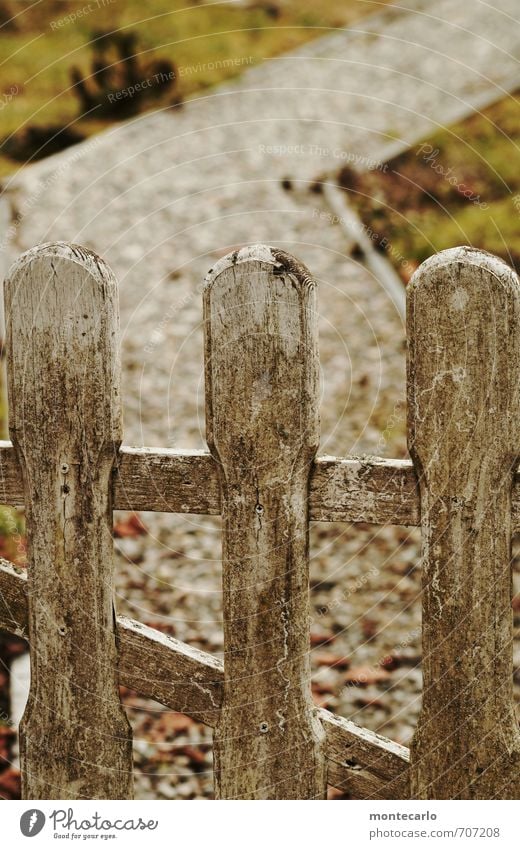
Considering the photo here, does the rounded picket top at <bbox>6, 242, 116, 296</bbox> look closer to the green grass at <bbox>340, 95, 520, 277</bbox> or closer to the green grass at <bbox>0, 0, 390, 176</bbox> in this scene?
the green grass at <bbox>340, 95, 520, 277</bbox>

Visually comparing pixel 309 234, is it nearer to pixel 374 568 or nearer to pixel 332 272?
pixel 332 272

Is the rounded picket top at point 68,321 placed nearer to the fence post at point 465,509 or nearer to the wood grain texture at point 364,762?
the fence post at point 465,509

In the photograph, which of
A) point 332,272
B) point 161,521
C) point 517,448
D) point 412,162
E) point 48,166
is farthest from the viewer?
point 48,166

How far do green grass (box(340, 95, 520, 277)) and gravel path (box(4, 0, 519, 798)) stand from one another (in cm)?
42

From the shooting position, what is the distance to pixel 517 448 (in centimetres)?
174

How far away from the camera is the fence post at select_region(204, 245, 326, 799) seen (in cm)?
175

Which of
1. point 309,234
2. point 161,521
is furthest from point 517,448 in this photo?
point 309,234

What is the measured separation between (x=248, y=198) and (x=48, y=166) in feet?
7.43

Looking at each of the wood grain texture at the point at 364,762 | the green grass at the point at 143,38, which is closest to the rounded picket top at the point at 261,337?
the wood grain texture at the point at 364,762

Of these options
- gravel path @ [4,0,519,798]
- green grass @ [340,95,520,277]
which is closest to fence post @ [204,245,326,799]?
gravel path @ [4,0,519,798]

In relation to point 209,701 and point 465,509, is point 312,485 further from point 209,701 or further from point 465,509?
point 209,701

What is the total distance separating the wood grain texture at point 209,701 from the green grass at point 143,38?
29.4 ft

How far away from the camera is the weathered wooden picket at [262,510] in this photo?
68.4 inches

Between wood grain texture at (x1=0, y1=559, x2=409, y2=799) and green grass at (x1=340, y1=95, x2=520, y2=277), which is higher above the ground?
green grass at (x1=340, y1=95, x2=520, y2=277)
